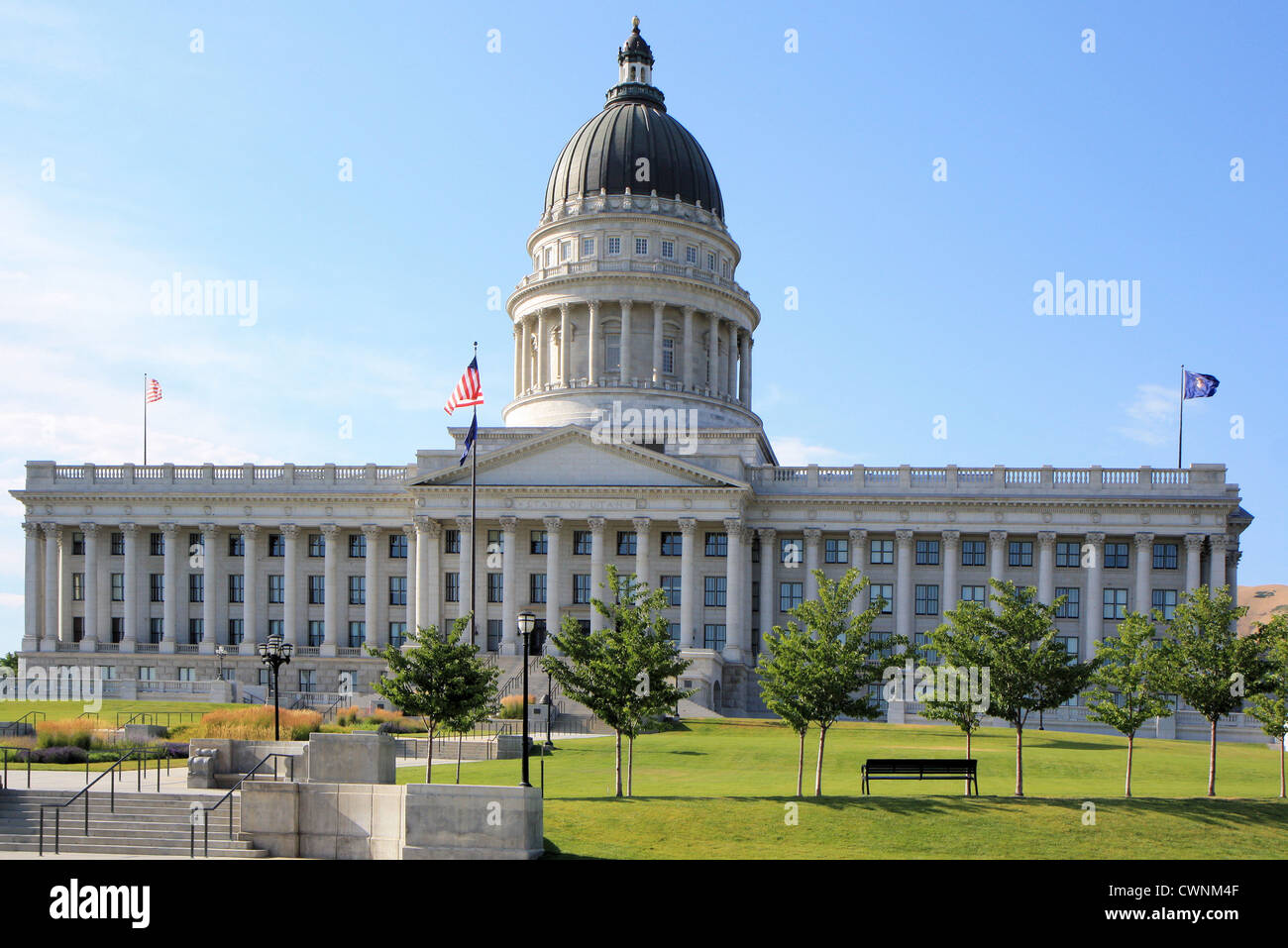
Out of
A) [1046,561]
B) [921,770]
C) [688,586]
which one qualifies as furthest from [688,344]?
[921,770]

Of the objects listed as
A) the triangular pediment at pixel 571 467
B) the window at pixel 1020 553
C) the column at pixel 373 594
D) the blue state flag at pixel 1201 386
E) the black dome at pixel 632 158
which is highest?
the black dome at pixel 632 158

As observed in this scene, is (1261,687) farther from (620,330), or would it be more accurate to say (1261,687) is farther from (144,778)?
(620,330)

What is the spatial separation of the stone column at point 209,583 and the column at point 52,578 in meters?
9.96

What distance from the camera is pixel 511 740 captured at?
1688 inches

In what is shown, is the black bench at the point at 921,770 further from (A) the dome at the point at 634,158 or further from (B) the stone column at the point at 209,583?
(A) the dome at the point at 634,158

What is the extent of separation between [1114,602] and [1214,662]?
38937mm

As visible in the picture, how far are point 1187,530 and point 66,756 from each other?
60.2m

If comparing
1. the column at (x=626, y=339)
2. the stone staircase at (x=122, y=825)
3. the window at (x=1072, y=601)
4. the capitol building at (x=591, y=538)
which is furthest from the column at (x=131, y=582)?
the window at (x=1072, y=601)

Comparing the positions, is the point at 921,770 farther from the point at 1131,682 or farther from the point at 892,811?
the point at 1131,682

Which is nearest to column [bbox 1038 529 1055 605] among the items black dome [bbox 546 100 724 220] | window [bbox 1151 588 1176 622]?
window [bbox 1151 588 1176 622]

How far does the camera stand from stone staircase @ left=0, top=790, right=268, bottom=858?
2516cm

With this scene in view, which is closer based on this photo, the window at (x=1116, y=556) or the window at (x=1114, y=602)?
the window at (x=1114, y=602)

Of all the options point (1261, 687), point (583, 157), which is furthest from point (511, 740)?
point (583, 157)

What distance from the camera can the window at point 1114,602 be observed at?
71.9m
